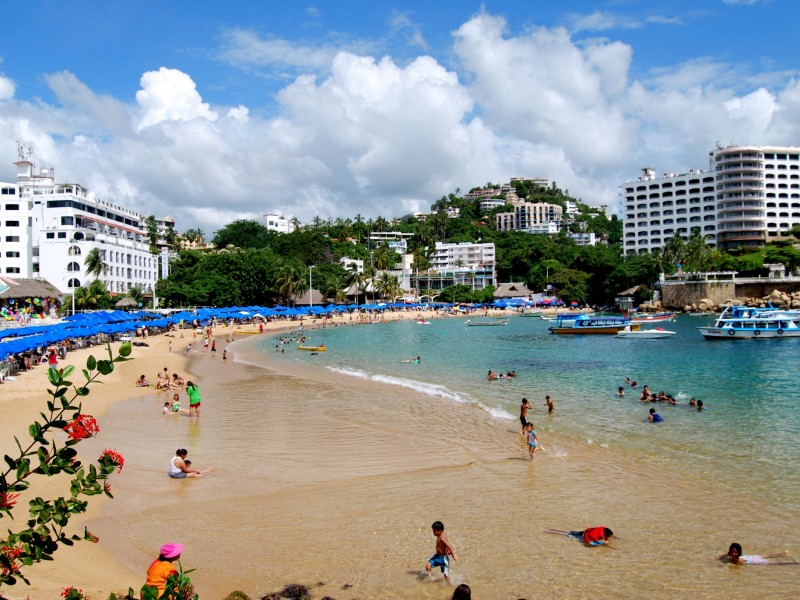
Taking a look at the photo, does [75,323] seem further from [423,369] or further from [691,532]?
[691,532]

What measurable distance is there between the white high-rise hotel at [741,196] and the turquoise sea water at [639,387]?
7040 cm

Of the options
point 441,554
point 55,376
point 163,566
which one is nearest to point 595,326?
point 441,554

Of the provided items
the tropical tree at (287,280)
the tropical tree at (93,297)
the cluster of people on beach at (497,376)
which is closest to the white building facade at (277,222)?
the tropical tree at (287,280)

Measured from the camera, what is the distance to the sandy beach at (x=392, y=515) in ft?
31.0

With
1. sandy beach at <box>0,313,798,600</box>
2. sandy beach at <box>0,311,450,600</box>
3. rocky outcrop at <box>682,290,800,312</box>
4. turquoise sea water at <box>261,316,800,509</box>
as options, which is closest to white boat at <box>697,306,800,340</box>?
turquoise sea water at <box>261,316,800,509</box>

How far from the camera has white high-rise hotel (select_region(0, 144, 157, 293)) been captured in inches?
2692

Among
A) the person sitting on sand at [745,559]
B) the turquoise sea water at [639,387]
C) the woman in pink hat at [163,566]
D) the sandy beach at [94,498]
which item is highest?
the woman in pink hat at [163,566]

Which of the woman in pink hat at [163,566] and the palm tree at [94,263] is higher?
the palm tree at [94,263]

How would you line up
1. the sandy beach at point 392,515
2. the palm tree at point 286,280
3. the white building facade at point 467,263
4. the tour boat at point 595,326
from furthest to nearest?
1. the white building facade at point 467,263
2. the palm tree at point 286,280
3. the tour boat at point 595,326
4. the sandy beach at point 392,515

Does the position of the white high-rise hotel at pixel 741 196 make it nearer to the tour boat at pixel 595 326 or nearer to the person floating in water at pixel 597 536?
the tour boat at pixel 595 326

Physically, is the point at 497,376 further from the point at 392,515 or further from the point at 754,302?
the point at 754,302

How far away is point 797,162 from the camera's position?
11938cm

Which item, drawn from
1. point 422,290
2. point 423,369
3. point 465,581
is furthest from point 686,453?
point 422,290

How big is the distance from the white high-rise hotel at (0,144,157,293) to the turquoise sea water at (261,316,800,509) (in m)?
25.7
